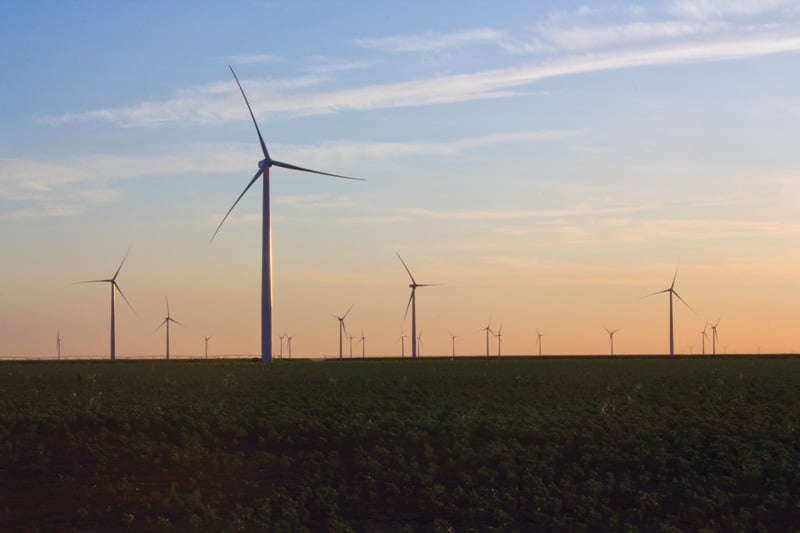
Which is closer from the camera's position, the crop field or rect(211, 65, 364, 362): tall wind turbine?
the crop field

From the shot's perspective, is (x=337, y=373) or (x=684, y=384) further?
(x=337, y=373)

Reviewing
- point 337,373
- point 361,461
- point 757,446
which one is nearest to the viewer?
point 361,461

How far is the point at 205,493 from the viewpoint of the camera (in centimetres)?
3638

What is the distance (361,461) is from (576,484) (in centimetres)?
823

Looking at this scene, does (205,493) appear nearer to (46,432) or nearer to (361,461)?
(361,461)

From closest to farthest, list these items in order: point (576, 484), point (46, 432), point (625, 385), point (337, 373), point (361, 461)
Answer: point (576, 484) < point (361, 461) < point (46, 432) < point (625, 385) < point (337, 373)

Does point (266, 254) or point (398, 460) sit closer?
point (398, 460)

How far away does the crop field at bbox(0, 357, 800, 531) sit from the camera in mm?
33562

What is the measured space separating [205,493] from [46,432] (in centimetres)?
1392

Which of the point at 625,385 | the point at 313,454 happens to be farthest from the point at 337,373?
the point at 313,454

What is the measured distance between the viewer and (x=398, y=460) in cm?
4050

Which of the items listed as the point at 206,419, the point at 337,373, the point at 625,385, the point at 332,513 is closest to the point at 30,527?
the point at 332,513

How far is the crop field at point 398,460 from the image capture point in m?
33.6

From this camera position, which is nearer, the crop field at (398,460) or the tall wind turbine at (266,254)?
the crop field at (398,460)
